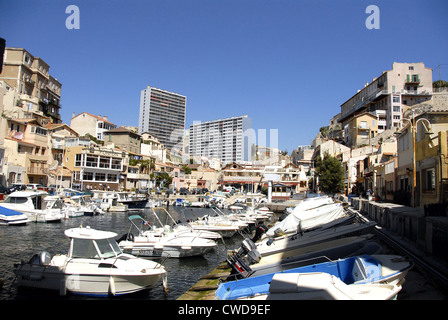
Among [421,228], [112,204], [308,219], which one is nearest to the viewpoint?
[421,228]

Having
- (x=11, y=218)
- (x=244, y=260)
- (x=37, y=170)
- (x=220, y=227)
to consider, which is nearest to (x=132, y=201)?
(x=37, y=170)

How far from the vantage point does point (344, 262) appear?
9.81 metres

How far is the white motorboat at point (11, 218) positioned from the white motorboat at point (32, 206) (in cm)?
167

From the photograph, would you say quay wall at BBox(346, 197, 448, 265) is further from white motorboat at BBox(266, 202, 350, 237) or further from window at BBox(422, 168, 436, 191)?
white motorboat at BBox(266, 202, 350, 237)

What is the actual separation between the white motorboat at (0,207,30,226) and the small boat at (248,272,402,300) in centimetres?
3068

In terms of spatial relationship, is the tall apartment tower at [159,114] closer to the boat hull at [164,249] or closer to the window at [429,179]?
the boat hull at [164,249]

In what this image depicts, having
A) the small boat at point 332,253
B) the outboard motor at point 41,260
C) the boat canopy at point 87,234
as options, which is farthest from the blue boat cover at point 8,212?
the small boat at point 332,253

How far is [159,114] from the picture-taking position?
19062 cm

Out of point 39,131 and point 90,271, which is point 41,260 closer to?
point 90,271

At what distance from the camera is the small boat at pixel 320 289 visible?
21.8 feet

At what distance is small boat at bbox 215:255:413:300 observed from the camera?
8394 millimetres

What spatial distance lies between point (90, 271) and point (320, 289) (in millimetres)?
9305

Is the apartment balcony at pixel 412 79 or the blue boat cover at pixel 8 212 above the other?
the apartment balcony at pixel 412 79
